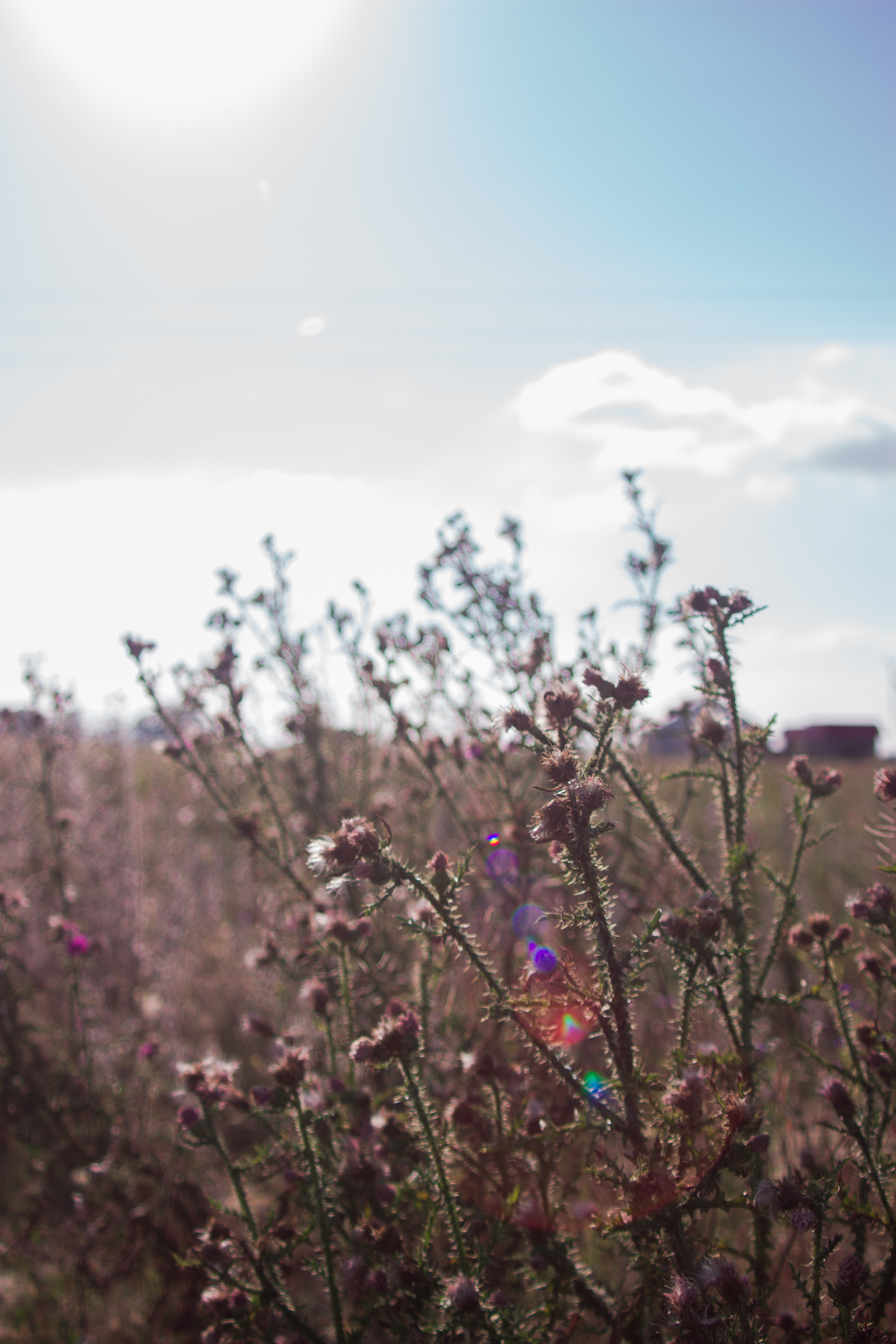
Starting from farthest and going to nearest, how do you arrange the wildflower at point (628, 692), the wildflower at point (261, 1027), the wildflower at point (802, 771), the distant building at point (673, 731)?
the distant building at point (673, 731), the wildflower at point (261, 1027), the wildflower at point (802, 771), the wildflower at point (628, 692)

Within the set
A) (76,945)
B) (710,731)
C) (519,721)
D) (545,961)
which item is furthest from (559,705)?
(76,945)

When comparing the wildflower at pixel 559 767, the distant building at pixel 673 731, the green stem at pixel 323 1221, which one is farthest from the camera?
the distant building at pixel 673 731

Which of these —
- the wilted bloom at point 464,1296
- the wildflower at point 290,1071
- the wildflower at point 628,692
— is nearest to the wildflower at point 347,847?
the wildflower at point 628,692

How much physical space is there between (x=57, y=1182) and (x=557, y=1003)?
3.36 meters

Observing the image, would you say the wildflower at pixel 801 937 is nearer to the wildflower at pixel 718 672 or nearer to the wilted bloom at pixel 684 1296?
the wildflower at pixel 718 672

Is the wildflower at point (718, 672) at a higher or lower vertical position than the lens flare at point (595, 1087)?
higher

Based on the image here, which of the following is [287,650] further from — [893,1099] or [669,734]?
[893,1099]

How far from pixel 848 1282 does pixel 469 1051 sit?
4.73 feet

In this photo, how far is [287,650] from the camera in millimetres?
3943

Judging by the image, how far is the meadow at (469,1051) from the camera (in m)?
1.75

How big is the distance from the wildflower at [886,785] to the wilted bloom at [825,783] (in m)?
0.21

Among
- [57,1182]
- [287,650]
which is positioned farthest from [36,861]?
[287,650]

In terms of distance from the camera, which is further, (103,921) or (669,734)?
(103,921)

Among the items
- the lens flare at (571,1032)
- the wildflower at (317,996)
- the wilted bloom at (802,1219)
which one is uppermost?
the wildflower at (317,996)
